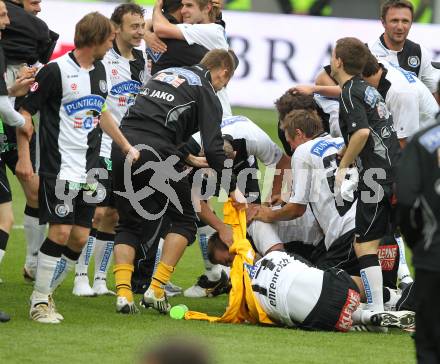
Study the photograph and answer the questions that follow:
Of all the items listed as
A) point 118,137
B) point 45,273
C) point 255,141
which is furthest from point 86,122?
point 255,141

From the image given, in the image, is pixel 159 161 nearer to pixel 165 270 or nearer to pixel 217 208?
pixel 165 270

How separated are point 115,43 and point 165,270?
9.02 ft

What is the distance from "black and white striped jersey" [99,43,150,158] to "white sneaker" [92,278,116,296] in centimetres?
129

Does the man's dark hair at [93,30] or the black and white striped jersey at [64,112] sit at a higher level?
the man's dark hair at [93,30]

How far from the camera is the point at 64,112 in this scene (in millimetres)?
7855

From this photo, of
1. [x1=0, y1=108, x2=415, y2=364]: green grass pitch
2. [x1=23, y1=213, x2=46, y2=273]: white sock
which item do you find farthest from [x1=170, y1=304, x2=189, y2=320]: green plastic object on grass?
[x1=23, y1=213, x2=46, y2=273]: white sock

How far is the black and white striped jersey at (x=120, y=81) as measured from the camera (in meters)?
10.0

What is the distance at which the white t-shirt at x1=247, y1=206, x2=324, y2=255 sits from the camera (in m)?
8.87

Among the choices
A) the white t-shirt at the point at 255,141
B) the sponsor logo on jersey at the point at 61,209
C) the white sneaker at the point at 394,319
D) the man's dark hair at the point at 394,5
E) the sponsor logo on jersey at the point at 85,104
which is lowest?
the white sneaker at the point at 394,319

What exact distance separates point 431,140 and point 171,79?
3608mm

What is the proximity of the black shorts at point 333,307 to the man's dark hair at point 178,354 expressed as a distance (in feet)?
13.9

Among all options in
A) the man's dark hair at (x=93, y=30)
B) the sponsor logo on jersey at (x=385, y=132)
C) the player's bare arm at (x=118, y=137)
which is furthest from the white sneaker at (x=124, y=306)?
the sponsor logo on jersey at (x=385, y=132)

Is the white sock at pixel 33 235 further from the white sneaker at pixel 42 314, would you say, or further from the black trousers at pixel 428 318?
the black trousers at pixel 428 318

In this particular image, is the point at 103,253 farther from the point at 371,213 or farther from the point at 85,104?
the point at 371,213
